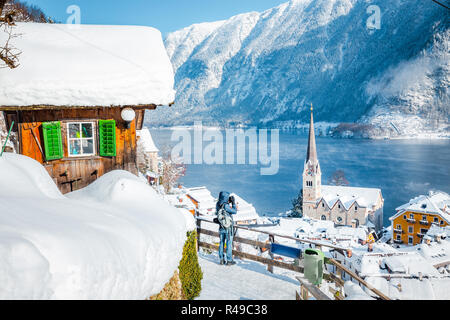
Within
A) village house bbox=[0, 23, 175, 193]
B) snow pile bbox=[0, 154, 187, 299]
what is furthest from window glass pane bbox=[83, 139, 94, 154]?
snow pile bbox=[0, 154, 187, 299]

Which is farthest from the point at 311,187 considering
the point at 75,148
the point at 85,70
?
the point at 85,70

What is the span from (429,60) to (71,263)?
19897cm

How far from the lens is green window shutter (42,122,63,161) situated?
788 centimetres

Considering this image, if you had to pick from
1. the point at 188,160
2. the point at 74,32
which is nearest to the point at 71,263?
the point at 74,32

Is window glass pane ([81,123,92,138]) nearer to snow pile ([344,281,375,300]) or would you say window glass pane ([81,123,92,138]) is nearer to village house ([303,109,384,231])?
snow pile ([344,281,375,300])

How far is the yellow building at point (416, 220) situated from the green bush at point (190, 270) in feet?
134

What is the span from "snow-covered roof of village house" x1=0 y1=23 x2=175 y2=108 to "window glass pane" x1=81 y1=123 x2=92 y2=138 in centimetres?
76

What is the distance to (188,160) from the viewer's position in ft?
300

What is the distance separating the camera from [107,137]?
8.40 metres

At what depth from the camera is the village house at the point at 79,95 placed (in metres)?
7.52

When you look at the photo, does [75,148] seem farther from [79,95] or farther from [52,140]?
[79,95]

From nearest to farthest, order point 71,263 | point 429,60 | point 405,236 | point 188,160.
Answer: point 71,263 < point 405,236 < point 188,160 < point 429,60

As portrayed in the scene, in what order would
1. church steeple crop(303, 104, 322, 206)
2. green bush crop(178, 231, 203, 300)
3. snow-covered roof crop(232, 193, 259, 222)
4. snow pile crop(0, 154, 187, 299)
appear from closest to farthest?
snow pile crop(0, 154, 187, 299)
green bush crop(178, 231, 203, 300)
snow-covered roof crop(232, 193, 259, 222)
church steeple crop(303, 104, 322, 206)
